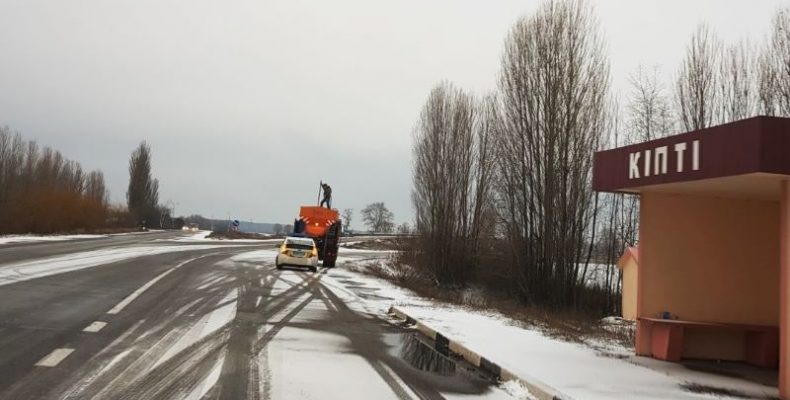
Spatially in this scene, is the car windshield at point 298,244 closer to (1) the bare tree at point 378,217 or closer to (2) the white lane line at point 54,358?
(2) the white lane line at point 54,358

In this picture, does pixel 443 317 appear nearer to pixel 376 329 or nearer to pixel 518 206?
pixel 376 329

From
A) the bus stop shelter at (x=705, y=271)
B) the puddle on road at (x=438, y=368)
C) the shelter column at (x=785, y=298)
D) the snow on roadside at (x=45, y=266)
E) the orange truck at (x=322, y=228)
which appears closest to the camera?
the shelter column at (x=785, y=298)

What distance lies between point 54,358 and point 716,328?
8875 mm

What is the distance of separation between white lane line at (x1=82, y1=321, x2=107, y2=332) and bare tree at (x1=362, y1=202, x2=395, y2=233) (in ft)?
377

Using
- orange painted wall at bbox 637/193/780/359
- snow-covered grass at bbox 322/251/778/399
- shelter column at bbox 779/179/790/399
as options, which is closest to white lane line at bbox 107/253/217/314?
snow-covered grass at bbox 322/251/778/399

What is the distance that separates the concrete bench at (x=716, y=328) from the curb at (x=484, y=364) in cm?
277

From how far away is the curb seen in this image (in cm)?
665

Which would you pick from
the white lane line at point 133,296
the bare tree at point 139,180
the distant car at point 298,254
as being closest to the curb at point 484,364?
the white lane line at point 133,296

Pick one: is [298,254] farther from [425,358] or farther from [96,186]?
[96,186]

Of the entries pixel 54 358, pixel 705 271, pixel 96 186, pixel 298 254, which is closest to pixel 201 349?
pixel 54 358

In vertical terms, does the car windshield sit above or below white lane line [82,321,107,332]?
above

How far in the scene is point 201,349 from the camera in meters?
8.45

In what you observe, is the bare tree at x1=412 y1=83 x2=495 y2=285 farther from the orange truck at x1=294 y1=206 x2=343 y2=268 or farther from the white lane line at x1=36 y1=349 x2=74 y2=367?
the white lane line at x1=36 y1=349 x2=74 y2=367

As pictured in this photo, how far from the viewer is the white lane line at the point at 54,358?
7045 mm
